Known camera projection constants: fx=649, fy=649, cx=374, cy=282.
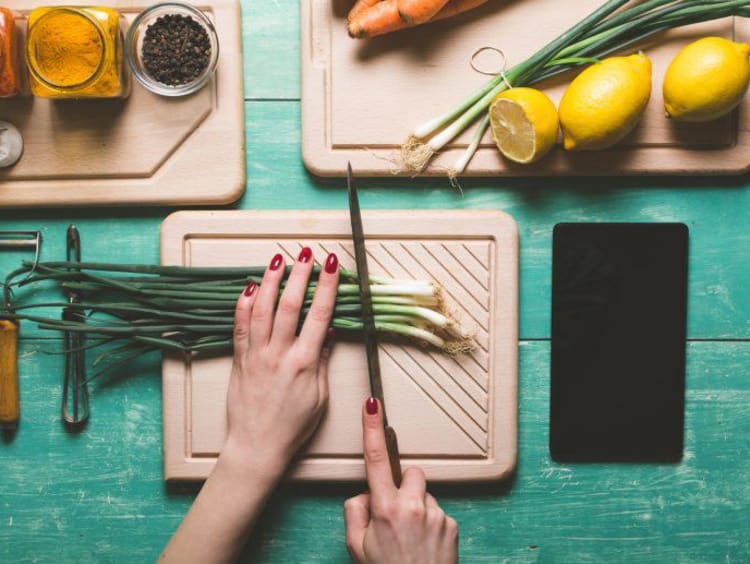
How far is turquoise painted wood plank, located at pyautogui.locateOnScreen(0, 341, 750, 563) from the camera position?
962mm

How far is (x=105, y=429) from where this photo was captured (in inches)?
38.2

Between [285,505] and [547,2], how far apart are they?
2.66 feet

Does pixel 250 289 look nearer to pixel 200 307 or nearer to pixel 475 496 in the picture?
pixel 200 307

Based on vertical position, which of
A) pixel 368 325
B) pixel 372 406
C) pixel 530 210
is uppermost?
pixel 530 210

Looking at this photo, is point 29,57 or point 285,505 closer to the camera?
point 29,57

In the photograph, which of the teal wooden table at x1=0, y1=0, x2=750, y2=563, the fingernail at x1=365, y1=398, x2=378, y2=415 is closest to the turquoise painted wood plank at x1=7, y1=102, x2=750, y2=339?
the teal wooden table at x1=0, y1=0, x2=750, y2=563

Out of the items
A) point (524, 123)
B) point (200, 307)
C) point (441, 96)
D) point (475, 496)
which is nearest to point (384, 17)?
point (441, 96)

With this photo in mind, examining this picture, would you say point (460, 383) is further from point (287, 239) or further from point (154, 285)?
point (154, 285)

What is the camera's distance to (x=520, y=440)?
3.16 feet

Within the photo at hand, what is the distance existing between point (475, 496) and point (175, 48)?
759 mm

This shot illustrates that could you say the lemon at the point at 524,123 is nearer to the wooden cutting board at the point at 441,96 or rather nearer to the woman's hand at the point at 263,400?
the wooden cutting board at the point at 441,96

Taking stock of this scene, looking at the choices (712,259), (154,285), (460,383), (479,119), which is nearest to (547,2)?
(479,119)

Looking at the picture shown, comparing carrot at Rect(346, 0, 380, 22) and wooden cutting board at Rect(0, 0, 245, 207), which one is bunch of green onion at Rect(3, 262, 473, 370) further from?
carrot at Rect(346, 0, 380, 22)

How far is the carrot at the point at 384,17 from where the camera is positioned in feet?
2.81
